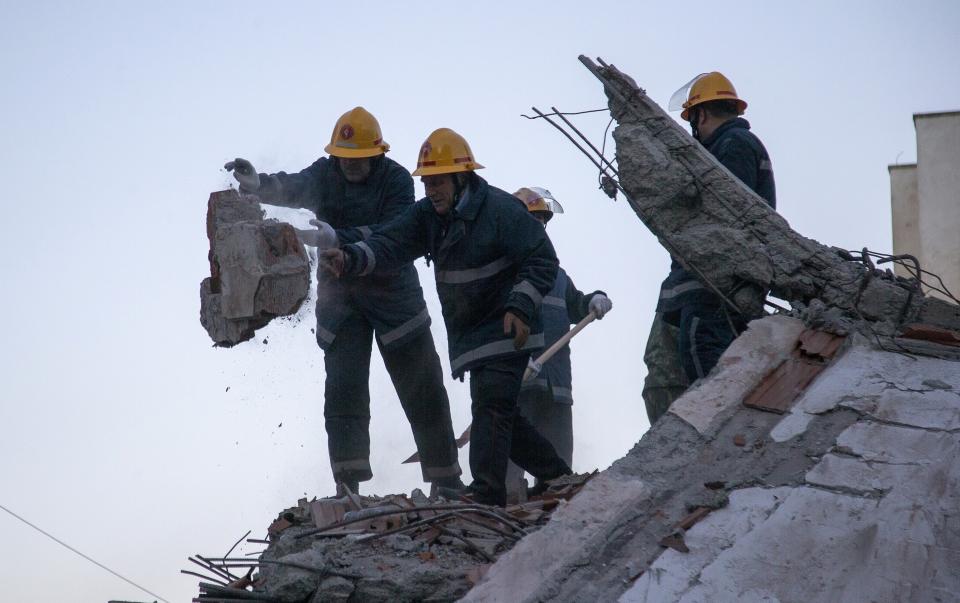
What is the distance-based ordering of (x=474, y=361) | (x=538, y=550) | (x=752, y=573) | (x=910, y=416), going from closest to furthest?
(x=752, y=573) → (x=538, y=550) → (x=910, y=416) → (x=474, y=361)

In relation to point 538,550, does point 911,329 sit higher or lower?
higher

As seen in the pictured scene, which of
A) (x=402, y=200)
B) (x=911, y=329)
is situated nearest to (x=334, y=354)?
(x=402, y=200)

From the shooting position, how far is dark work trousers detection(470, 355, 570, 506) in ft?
17.2

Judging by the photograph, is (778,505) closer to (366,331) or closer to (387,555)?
(387,555)

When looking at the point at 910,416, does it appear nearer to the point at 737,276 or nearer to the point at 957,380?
the point at 957,380

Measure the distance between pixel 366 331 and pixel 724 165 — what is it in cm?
221

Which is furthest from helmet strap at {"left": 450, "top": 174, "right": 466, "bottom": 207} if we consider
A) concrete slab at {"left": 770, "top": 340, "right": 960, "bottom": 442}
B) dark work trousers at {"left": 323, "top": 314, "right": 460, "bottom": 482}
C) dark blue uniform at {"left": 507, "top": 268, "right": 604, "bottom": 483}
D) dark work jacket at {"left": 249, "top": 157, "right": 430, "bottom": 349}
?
concrete slab at {"left": 770, "top": 340, "right": 960, "bottom": 442}

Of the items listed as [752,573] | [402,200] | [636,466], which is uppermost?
[402,200]

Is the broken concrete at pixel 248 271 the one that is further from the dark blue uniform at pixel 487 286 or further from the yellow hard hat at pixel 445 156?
the yellow hard hat at pixel 445 156

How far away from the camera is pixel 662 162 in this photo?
5336 mm

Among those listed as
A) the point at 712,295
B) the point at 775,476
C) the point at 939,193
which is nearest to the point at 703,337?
the point at 712,295

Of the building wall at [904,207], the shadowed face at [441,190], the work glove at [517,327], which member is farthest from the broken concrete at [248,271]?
the building wall at [904,207]

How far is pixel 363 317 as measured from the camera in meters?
6.42

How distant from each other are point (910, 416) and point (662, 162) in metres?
1.82
